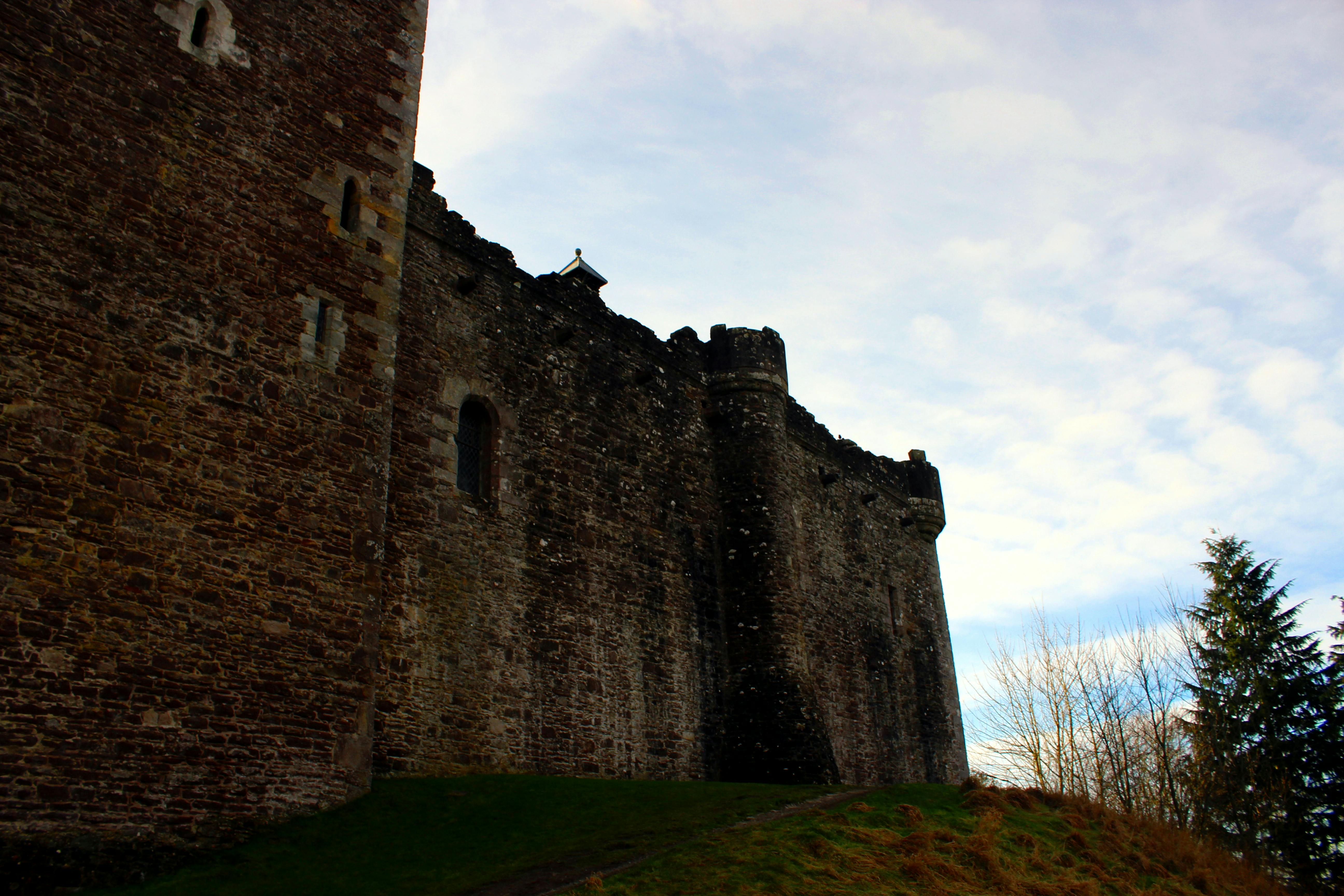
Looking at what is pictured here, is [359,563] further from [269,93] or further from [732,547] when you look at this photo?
[732,547]

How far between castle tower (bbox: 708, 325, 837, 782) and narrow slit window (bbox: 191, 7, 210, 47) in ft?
35.6

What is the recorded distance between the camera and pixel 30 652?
8609mm

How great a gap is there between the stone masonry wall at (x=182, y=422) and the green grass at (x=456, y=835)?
0.52m

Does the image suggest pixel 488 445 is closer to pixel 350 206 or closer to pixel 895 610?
pixel 350 206

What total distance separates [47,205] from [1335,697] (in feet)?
81.7

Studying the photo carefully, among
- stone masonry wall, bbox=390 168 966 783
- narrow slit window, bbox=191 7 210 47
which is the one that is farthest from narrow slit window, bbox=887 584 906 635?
narrow slit window, bbox=191 7 210 47

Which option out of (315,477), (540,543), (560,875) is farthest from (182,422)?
(540,543)

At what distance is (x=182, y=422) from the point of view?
33.3 feet

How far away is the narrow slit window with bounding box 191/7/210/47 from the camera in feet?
38.0

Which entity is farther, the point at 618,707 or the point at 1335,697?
the point at 1335,697

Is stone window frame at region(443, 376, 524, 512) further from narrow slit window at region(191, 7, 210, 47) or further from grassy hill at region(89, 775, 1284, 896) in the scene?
narrow slit window at region(191, 7, 210, 47)

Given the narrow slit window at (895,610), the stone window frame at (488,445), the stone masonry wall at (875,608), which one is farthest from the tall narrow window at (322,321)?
the narrow slit window at (895,610)

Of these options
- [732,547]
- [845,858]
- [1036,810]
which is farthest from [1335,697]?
[845,858]

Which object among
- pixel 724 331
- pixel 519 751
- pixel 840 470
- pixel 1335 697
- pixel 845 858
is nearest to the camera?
pixel 845 858
